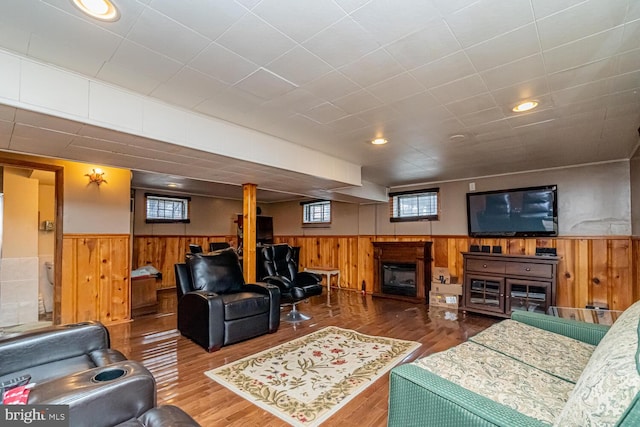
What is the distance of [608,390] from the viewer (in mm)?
772

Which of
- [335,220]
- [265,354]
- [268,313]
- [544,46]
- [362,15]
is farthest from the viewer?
[335,220]

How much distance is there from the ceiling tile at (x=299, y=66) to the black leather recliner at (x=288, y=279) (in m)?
2.80

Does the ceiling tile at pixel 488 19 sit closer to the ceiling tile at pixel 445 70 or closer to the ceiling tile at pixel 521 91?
the ceiling tile at pixel 445 70

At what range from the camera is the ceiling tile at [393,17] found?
4.43 feet

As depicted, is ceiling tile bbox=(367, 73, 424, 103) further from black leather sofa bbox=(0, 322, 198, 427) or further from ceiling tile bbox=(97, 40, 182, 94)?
black leather sofa bbox=(0, 322, 198, 427)

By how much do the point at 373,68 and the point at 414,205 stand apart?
447 centimetres

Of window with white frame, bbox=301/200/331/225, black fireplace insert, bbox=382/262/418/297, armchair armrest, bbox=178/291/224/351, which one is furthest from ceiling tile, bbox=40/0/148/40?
window with white frame, bbox=301/200/331/225

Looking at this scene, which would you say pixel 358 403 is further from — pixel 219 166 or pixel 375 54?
pixel 219 166

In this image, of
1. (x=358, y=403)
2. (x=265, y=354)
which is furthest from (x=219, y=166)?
(x=358, y=403)

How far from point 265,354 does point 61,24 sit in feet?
9.34

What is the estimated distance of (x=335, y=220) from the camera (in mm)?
7113

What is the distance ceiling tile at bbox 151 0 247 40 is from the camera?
52.6 inches

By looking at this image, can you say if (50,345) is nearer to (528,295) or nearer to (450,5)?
(450,5)

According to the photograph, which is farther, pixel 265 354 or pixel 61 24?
pixel 265 354
